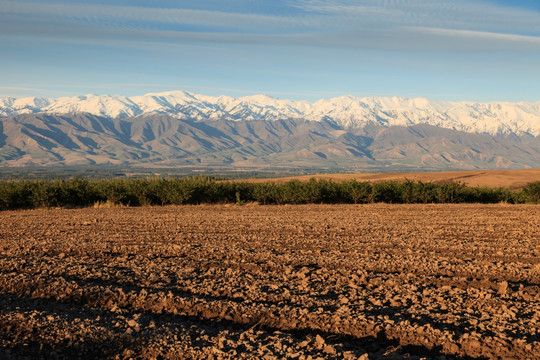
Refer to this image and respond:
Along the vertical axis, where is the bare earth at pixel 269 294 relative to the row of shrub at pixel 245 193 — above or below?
above

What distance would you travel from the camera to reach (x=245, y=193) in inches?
1219

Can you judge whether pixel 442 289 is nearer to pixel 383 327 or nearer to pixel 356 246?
pixel 383 327

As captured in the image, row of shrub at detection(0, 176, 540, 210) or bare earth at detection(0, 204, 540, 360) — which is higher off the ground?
bare earth at detection(0, 204, 540, 360)

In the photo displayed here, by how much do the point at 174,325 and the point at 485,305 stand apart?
16.2 feet

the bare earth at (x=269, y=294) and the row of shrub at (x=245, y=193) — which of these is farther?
the row of shrub at (x=245, y=193)

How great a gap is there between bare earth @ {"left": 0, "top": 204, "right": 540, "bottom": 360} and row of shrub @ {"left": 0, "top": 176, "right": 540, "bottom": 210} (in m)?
12.4

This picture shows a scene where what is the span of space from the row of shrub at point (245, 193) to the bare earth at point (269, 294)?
12390mm

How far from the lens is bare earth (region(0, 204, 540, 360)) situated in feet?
22.0

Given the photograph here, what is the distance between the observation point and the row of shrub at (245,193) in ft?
93.4

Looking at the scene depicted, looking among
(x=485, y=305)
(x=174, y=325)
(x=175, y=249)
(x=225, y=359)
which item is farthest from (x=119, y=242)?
(x=485, y=305)

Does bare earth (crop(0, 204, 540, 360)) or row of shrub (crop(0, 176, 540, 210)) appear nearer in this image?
bare earth (crop(0, 204, 540, 360))

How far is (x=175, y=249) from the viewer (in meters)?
13.1

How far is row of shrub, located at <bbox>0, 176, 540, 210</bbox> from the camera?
28453mm

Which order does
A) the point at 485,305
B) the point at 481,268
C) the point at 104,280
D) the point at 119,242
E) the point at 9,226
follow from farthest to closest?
1. the point at 9,226
2. the point at 119,242
3. the point at 481,268
4. the point at 104,280
5. the point at 485,305
